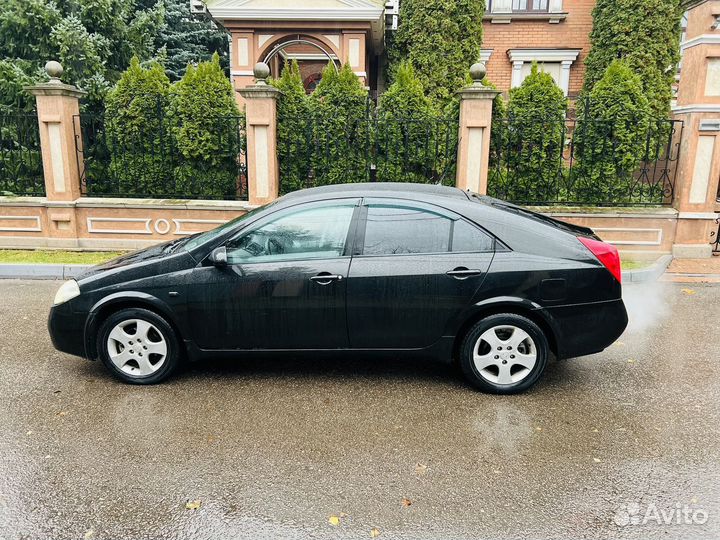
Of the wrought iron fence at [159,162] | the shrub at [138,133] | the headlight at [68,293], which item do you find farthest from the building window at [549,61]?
the headlight at [68,293]

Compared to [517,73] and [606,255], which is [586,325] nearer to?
[606,255]

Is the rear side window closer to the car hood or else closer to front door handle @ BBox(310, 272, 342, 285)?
front door handle @ BBox(310, 272, 342, 285)

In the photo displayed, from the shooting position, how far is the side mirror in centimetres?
432

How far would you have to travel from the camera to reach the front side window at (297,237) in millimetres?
4418

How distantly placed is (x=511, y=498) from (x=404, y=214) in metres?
2.20

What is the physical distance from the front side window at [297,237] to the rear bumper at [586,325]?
5.56 feet

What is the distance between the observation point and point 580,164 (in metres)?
9.63

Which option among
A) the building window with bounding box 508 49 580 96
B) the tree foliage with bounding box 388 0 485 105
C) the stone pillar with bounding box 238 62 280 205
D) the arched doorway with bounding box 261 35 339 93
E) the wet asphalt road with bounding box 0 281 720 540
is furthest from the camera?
the building window with bounding box 508 49 580 96

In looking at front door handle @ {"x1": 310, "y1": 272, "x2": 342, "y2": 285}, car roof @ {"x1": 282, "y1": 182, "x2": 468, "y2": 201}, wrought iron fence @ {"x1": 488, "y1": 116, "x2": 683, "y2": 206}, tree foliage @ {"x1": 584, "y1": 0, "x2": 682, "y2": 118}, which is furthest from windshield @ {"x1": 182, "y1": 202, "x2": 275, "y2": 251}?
tree foliage @ {"x1": 584, "y1": 0, "x2": 682, "y2": 118}

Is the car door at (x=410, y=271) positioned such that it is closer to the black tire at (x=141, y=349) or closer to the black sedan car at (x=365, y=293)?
the black sedan car at (x=365, y=293)

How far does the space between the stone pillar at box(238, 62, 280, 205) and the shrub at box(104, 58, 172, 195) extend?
1.62 m

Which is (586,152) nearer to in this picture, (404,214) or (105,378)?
(404,214)

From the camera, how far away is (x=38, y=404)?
426 centimetres

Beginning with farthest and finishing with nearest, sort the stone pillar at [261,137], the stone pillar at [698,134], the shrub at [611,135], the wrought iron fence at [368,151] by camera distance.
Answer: the wrought iron fence at [368,151] < the shrub at [611,135] < the stone pillar at [261,137] < the stone pillar at [698,134]
